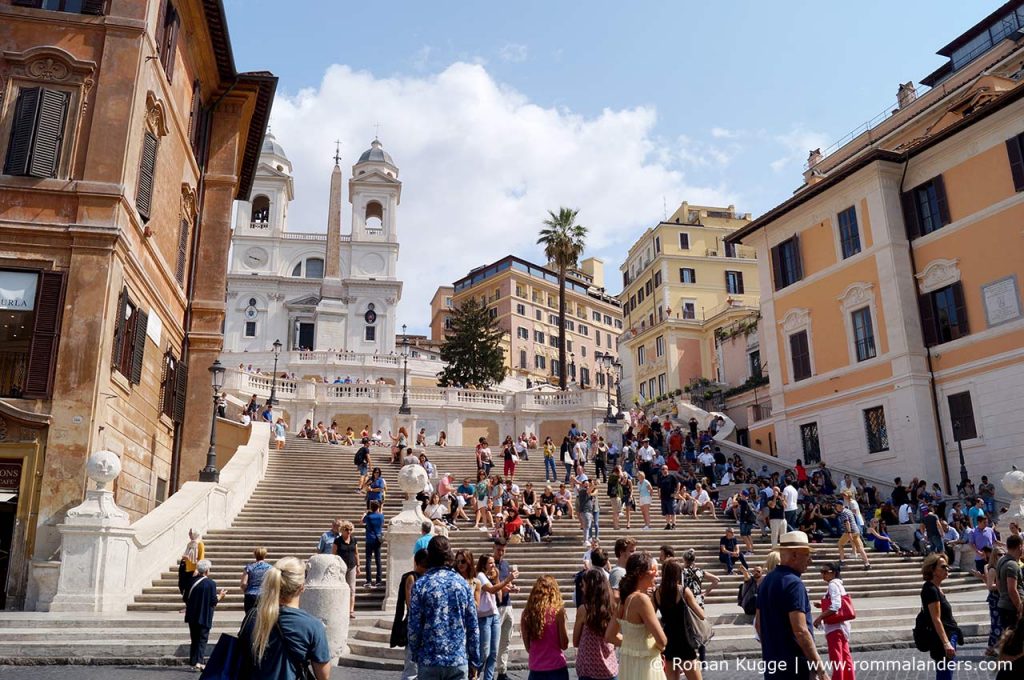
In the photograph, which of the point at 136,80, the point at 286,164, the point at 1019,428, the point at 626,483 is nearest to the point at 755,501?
the point at 626,483

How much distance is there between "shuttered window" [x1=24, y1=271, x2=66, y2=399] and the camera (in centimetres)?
1487

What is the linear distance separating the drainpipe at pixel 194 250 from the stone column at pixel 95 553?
7198mm

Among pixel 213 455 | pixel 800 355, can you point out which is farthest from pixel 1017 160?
pixel 213 455

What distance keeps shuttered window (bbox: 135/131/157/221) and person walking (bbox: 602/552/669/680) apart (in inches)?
584

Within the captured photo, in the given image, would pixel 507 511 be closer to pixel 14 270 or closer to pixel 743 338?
pixel 14 270

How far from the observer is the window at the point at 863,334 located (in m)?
27.2

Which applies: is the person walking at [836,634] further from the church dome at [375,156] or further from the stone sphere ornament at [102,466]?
the church dome at [375,156]

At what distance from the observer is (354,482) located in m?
24.2

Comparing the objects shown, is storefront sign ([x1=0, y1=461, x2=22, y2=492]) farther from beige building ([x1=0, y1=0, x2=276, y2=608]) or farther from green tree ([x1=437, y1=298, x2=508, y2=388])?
green tree ([x1=437, y1=298, x2=508, y2=388])

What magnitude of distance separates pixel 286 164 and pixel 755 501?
6630 centimetres

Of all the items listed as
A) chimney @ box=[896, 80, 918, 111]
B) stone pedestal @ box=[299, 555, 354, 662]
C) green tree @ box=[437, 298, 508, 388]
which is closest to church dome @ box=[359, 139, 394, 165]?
green tree @ box=[437, 298, 508, 388]

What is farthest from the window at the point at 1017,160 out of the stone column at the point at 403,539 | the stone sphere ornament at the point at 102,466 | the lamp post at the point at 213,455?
the stone sphere ornament at the point at 102,466

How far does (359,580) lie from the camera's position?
16.3 meters

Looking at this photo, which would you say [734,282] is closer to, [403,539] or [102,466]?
[403,539]
